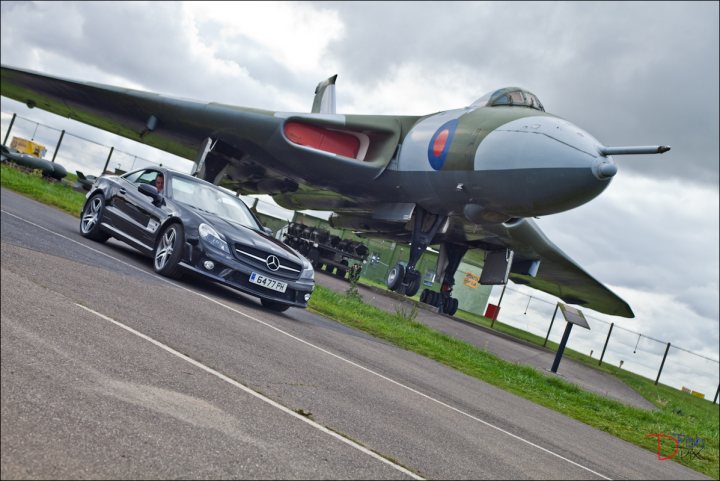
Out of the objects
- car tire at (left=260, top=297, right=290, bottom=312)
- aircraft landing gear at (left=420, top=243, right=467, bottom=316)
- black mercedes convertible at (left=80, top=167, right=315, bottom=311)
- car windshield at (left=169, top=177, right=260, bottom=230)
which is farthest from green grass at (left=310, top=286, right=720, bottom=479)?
aircraft landing gear at (left=420, top=243, right=467, bottom=316)

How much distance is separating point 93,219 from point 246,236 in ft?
9.71

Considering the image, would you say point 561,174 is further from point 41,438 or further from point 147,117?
point 147,117

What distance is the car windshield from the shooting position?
8.91 meters

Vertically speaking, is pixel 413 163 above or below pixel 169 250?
above

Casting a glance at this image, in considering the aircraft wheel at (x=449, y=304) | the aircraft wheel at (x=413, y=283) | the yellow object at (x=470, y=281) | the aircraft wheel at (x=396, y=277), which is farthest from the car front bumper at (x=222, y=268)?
the yellow object at (x=470, y=281)

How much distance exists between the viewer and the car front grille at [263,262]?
799cm

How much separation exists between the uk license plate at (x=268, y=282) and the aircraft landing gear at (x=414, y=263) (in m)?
7.82

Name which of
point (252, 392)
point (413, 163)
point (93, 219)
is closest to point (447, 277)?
point (413, 163)

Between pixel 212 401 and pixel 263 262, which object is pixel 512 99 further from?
pixel 212 401

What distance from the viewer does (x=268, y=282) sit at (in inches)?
319

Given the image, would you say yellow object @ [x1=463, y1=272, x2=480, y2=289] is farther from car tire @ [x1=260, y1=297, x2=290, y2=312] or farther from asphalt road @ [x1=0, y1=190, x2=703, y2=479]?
asphalt road @ [x1=0, y1=190, x2=703, y2=479]

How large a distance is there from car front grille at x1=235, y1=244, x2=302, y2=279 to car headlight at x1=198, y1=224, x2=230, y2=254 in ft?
0.57

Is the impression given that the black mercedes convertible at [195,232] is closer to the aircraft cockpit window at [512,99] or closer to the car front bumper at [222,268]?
the car front bumper at [222,268]

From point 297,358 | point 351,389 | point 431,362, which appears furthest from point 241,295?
point 351,389
